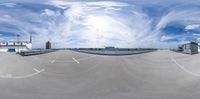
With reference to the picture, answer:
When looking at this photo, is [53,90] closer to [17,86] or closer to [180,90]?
[17,86]

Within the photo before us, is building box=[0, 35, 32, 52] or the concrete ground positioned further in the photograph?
building box=[0, 35, 32, 52]

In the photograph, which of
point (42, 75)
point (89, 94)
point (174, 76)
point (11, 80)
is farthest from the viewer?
point (174, 76)

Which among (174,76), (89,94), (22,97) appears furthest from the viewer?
(174,76)

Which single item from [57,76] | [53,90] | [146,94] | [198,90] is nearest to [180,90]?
[198,90]

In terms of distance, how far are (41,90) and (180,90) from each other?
1266cm

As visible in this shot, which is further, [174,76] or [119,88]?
[174,76]

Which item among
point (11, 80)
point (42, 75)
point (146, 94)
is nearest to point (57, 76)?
point (42, 75)

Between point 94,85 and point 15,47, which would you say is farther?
point 15,47

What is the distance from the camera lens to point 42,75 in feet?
94.6

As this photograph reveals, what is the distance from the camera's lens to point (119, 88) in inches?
952

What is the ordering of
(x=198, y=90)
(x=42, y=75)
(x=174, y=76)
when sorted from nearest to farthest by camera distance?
(x=198, y=90), (x=42, y=75), (x=174, y=76)

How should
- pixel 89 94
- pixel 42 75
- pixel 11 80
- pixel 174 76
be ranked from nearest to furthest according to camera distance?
pixel 89 94
pixel 11 80
pixel 42 75
pixel 174 76

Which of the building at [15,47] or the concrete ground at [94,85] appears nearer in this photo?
the concrete ground at [94,85]

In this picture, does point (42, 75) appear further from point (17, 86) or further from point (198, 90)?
point (198, 90)
